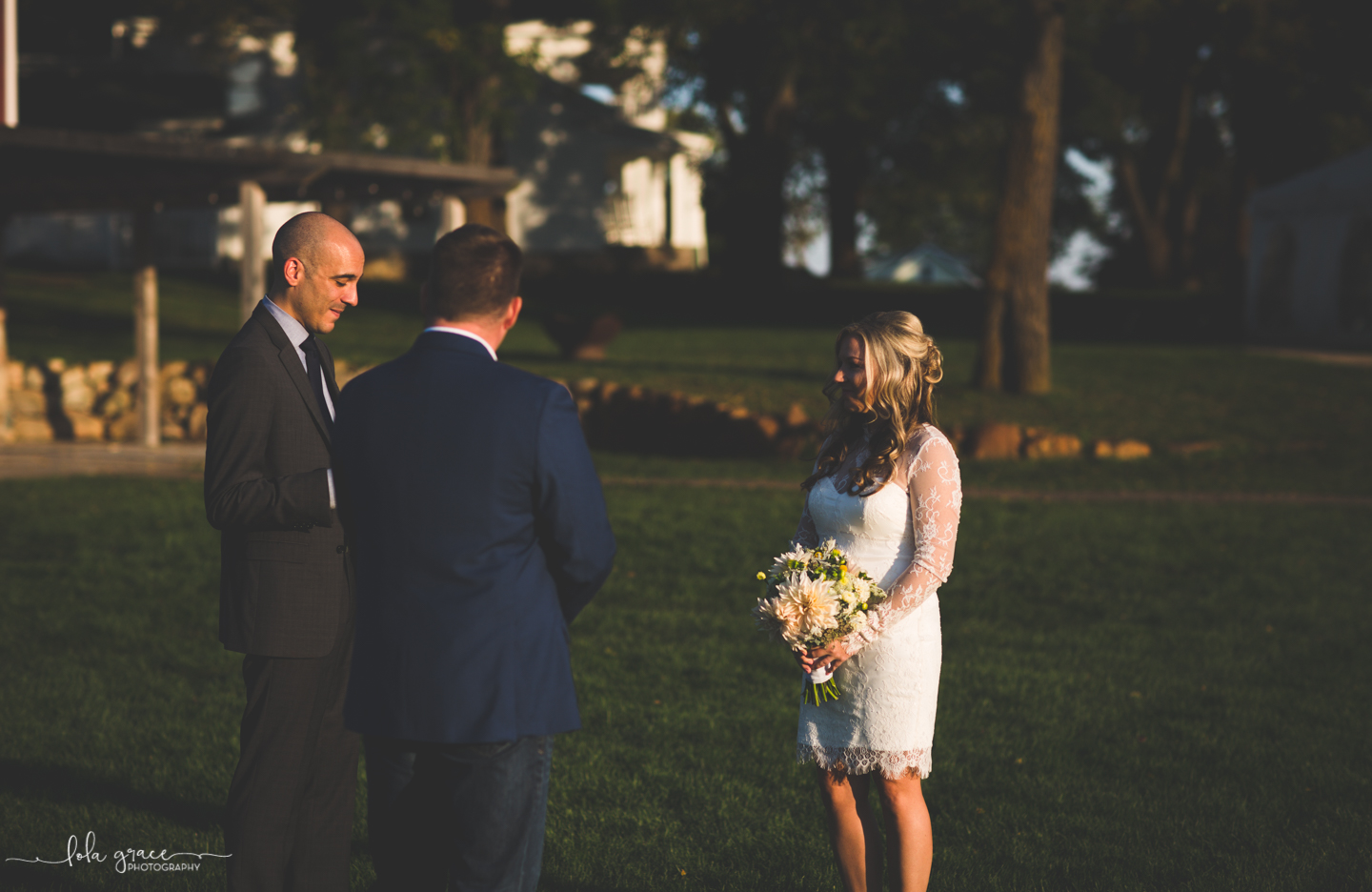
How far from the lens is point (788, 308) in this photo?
37719mm

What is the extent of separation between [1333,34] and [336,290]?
34157 mm

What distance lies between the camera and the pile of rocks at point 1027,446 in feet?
53.8

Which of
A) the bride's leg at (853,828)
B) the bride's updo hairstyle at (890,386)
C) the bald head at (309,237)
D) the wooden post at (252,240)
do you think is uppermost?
the wooden post at (252,240)

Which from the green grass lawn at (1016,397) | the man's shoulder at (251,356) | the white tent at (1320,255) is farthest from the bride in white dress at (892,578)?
the white tent at (1320,255)

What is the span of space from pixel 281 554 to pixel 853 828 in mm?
2056

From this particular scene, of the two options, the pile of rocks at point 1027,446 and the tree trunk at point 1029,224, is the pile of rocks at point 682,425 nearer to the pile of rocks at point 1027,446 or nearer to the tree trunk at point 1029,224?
the pile of rocks at point 1027,446

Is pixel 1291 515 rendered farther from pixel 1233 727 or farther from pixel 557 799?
pixel 557 799

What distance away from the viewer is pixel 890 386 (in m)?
4.14

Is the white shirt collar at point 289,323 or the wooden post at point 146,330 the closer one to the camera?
the white shirt collar at point 289,323

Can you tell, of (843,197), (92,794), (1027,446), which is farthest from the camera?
(843,197)

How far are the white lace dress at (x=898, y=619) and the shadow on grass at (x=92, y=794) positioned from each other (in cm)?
287

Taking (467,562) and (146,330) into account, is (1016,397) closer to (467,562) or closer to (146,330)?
(146,330)

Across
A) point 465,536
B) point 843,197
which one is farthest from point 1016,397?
point 843,197

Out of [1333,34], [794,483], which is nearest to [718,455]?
[794,483]
